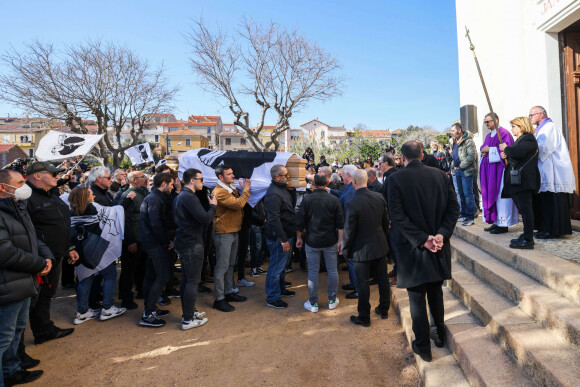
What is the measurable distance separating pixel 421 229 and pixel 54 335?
4.35 metres

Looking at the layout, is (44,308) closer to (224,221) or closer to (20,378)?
(20,378)

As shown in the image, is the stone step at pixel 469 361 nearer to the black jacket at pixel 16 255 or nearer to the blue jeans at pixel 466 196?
the blue jeans at pixel 466 196

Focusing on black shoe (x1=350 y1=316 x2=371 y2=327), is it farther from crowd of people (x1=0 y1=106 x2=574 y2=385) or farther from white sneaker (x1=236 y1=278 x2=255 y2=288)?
white sneaker (x1=236 y1=278 x2=255 y2=288)

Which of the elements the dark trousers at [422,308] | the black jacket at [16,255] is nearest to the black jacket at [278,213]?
the dark trousers at [422,308]

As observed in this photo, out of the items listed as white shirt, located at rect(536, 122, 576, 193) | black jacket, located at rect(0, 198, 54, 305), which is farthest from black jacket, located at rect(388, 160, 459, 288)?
black jacket, located at rect(0, 198, 54, 305)

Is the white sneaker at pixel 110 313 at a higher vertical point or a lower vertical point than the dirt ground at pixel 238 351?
higher

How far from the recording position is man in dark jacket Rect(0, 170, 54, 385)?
2.85 metres

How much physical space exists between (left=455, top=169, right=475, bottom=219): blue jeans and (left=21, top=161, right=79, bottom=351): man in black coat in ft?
20.9

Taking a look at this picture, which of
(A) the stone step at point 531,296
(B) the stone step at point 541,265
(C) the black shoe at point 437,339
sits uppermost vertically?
(B) the stone step at point 541,265

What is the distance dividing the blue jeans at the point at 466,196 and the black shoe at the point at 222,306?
4543 millimetres

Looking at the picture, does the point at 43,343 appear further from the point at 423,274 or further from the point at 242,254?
the point at 423,274

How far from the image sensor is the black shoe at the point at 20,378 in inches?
125

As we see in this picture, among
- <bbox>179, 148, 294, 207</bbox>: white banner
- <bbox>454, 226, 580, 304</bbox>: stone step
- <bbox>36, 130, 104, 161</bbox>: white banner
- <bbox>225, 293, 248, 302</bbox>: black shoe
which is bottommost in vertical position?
<bbox>225, 293, 248, 302</bbox>: black shoe

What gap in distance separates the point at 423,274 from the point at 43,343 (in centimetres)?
432
